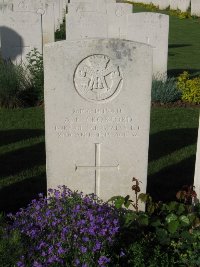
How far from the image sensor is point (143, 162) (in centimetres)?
423

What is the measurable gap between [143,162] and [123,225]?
717 millimetres

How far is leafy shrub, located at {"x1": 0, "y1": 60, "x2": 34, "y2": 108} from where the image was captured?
8078 millimetres

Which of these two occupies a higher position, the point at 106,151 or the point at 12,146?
the point at 106,151

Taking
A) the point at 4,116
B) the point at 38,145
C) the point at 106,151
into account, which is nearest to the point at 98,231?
the point at 106,151

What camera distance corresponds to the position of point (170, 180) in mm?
5422

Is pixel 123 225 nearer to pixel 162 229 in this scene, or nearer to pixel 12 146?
pixel 162 229

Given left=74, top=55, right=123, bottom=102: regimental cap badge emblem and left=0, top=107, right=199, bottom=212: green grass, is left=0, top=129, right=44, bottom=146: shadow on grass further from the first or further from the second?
left=74, top=55, right=123, bottom=102: regimental cap badge emblem

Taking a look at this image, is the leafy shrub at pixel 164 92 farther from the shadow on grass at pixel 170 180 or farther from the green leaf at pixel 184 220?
the green leaf at pixel 184 220

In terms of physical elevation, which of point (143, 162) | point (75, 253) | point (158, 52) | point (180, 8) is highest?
point (180, 8)

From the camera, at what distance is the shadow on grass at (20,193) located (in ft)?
15.6

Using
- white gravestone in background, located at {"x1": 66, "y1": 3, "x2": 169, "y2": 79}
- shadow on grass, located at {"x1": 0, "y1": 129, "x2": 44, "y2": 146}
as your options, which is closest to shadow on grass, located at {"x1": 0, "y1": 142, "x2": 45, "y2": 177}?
shadow on grass, located at {"x1": 0, "y1": 129, "x2": 44, "y2": 146}

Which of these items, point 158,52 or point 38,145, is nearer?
point 38,145

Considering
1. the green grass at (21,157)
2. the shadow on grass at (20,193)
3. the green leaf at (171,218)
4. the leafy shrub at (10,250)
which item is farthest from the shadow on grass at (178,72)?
the leafy shrub at (10,250)

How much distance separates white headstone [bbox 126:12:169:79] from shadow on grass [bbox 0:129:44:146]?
3.38 meters
